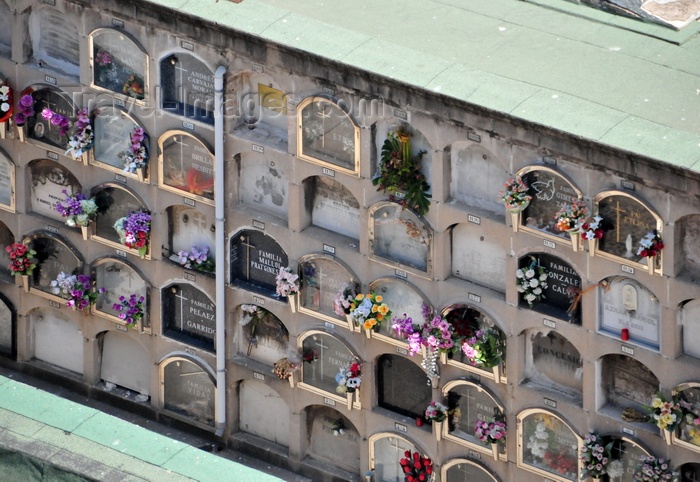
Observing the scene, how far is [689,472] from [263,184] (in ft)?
23.7

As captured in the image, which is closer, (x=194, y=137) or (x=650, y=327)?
(x=650, y=327)

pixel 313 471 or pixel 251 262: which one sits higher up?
pixel 251 262

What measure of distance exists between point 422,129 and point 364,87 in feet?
3.16

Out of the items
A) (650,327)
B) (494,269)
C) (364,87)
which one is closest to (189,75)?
(364,87)

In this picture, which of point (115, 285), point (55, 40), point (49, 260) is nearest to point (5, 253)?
point (49, 260)

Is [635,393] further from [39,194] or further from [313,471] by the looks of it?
[39,194]

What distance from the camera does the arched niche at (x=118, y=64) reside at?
3366cm

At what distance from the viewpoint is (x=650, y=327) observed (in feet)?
101

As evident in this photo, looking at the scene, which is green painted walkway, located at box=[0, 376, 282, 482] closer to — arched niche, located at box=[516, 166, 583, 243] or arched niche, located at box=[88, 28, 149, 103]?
arched niche, located at box=[516, 166, 583, 243]

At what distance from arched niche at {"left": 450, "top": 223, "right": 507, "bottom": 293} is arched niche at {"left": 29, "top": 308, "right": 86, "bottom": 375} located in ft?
23.0

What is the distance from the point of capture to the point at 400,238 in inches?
1277

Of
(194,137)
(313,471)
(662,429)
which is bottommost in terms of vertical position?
(313,471)

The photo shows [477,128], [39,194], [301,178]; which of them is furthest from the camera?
[39,194]

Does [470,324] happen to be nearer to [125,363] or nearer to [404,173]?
[404,173]
